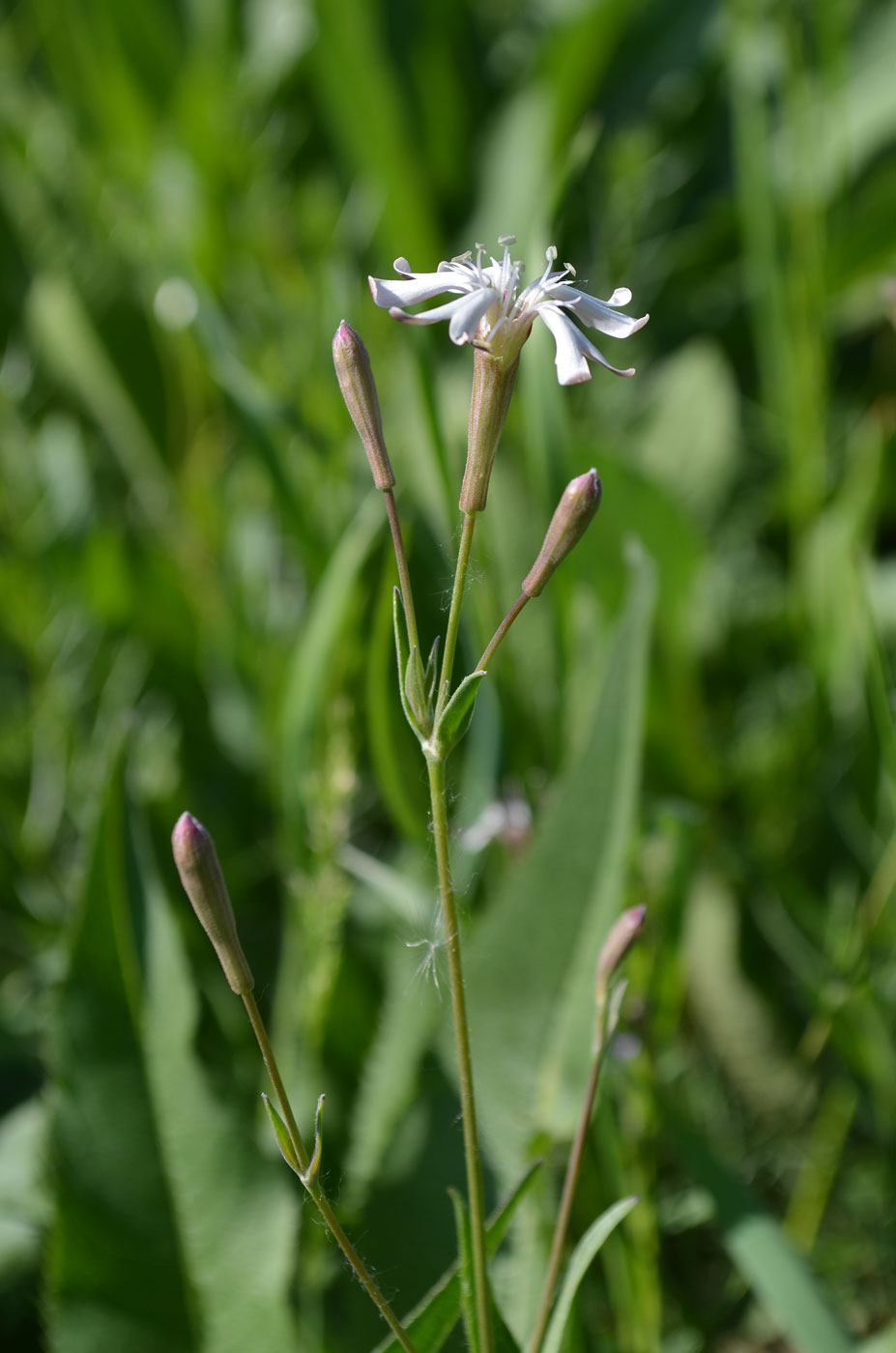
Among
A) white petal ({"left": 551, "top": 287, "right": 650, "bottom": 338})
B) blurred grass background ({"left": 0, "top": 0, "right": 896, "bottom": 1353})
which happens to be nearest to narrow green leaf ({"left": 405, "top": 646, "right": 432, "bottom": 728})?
white petal ({"left": 551, "top": 287, "right": 650, "bottom": 338})

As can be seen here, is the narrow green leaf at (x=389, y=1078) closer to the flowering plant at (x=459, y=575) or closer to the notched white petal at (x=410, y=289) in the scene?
the flowering plant at (x=459, y=575)

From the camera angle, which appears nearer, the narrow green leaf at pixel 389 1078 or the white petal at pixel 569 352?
the white petal at pixel 569 352

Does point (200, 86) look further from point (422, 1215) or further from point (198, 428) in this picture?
point (422, 1215)

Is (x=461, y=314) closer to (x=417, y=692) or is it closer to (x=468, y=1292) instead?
(x=417, y=692)

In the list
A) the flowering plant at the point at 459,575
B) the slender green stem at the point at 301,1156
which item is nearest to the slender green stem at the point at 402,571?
the flowering plant at the point at 459,575

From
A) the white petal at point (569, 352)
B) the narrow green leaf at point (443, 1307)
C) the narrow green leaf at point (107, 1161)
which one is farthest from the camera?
the narrow green leaf at point (107, 1161)

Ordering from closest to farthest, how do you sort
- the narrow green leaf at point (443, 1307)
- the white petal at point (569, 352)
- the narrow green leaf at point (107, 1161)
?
the white petal at point (569, 352), the narrow green leaf at point (443, 1307), the narrow green leaf at point (107, 1161)

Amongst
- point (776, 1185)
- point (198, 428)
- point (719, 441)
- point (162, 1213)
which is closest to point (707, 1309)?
point (776, 1185)

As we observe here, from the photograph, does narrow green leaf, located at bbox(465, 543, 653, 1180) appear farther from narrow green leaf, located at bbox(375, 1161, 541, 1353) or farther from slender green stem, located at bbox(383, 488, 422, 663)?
slender green stem, located at bbox(383, 488, 422, 663)
